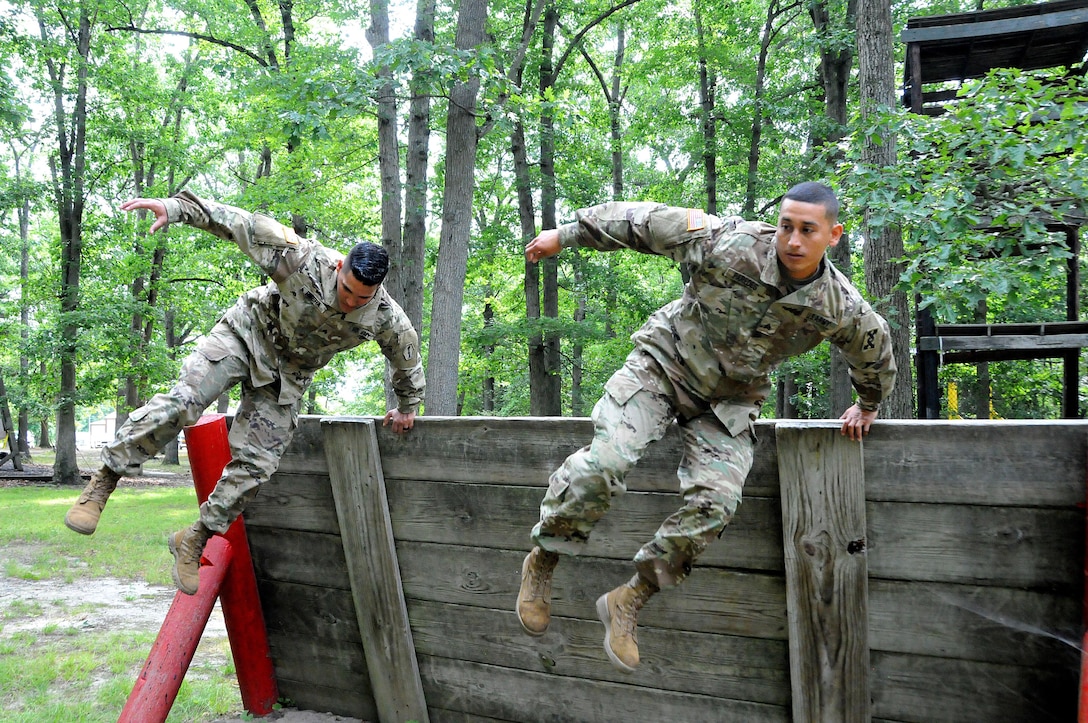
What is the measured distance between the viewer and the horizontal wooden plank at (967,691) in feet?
9.30

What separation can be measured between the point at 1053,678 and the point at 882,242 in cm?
741

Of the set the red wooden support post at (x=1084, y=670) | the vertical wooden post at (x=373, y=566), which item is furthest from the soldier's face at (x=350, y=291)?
the red wooden support post at (x=1084, y=670)

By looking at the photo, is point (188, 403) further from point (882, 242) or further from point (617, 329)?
point (617, 329)

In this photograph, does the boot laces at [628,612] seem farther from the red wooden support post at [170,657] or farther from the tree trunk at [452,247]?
the tree trunk at [452,247]

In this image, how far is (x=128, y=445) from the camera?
3.94 m

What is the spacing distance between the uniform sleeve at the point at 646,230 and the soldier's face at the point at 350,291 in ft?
3.91

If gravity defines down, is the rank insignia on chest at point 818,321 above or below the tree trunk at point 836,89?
below

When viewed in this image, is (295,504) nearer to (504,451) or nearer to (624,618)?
(504,451)

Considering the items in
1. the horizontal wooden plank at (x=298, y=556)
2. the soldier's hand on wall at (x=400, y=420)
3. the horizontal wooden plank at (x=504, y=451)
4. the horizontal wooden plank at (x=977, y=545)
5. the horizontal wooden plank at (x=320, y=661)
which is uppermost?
the soldier's hand on wall at (x=400, y=420)

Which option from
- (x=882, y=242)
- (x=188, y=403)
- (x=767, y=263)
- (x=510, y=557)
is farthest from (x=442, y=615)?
(x=882, y=242)

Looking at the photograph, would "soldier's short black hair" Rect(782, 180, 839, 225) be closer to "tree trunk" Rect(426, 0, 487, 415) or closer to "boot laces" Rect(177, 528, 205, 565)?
"boot laces" Rect(177, 528, 205, 565)

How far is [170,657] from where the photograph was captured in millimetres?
4043

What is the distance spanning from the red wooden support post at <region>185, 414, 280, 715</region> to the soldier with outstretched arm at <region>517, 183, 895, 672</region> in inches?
83.9

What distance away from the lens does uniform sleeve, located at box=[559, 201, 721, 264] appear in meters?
3.18
